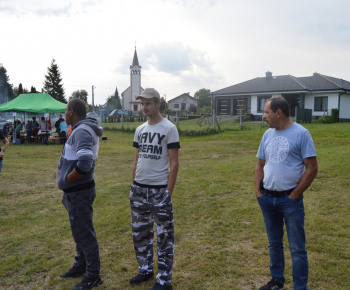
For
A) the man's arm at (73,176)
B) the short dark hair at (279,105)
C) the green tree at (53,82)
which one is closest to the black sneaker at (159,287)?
the man's arm at (73,176)

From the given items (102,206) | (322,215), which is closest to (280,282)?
(322,215)

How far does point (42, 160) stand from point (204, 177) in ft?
22.4

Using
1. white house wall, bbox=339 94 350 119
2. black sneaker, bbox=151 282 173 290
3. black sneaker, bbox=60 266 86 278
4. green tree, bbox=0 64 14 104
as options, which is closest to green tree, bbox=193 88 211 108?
green tree, bbox=0 64 14 104

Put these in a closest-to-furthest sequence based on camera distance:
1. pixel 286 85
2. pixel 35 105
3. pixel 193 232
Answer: pixel 193 232 → pixel 35 105 → pixel 286 85

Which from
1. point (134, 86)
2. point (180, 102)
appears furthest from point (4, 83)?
point (180, 102)

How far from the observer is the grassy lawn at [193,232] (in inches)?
138

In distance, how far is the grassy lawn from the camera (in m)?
3.51

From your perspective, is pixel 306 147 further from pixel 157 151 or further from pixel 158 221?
pixel 158 221

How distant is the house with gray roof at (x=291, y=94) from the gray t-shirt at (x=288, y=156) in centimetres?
2365

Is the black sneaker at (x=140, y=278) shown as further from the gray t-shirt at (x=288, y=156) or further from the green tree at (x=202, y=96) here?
the green tree at (x=202, y=96)

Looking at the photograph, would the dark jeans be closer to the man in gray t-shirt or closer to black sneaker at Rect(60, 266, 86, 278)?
black sneaker at Rect(60, 266, 86, 278)

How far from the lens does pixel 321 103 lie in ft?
91.7

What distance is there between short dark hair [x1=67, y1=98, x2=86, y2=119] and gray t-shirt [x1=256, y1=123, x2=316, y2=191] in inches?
71.8

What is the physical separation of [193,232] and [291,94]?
89.7ft
